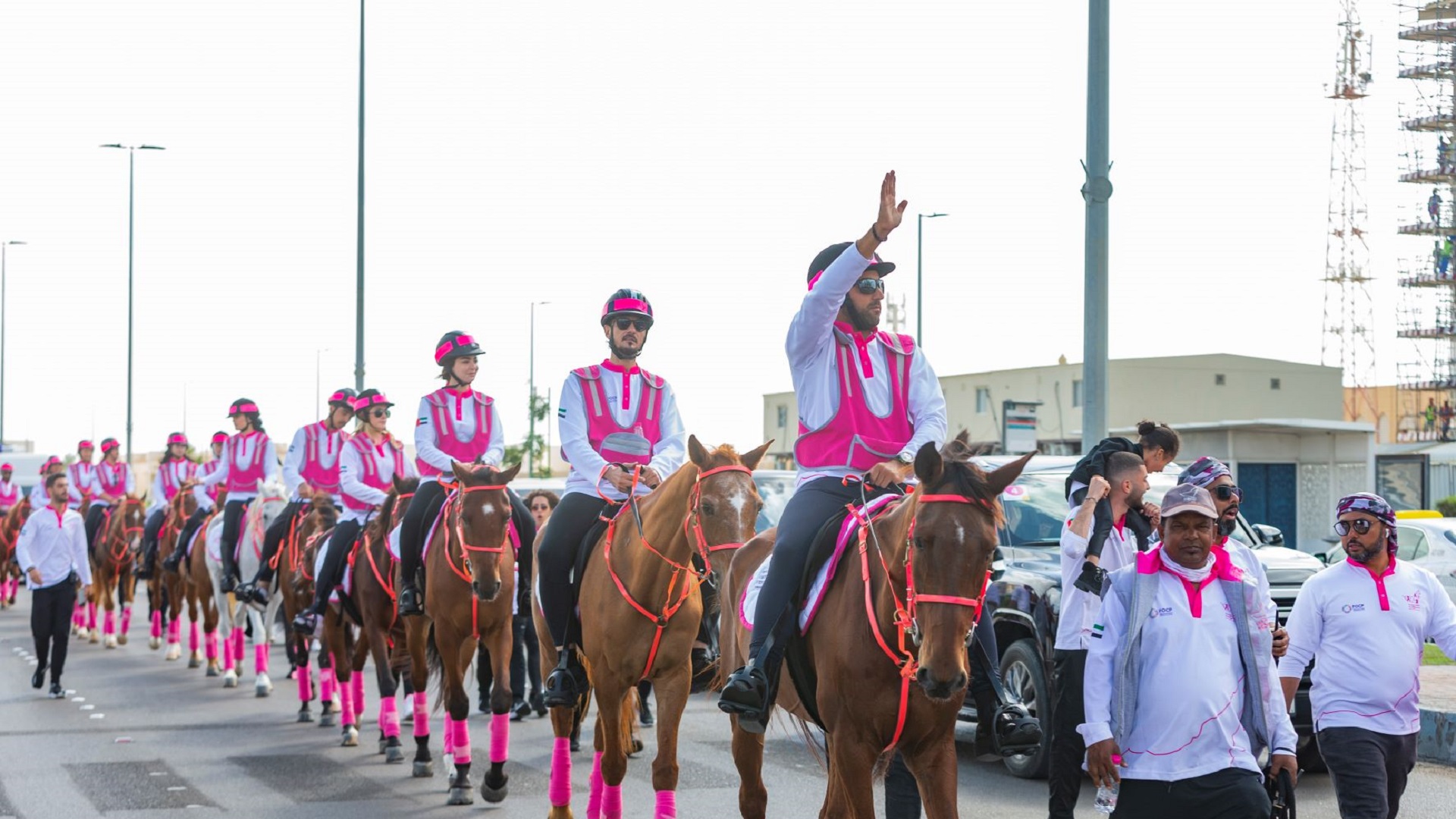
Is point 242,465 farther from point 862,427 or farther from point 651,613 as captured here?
point 862,427

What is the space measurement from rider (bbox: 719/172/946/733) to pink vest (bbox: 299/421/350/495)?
9.90m

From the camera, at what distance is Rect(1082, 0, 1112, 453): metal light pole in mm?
12969

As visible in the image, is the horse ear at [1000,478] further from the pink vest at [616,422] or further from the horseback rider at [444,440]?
the horseback rider at [444,440]

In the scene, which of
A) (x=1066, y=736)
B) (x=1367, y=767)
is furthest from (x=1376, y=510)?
(x=1066, y=736)

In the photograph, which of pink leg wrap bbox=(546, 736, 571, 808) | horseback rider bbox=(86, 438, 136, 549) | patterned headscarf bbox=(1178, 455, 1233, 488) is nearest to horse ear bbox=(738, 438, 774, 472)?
pink leg wrap bbox=(546, 736, 571, 808)

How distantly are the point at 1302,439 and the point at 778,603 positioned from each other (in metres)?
26.4

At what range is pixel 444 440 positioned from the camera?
39.0 feet

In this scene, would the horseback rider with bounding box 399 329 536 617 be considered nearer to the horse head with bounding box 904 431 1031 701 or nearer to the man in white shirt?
the man in white shirt

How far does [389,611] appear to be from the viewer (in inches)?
509

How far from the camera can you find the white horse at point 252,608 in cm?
1706

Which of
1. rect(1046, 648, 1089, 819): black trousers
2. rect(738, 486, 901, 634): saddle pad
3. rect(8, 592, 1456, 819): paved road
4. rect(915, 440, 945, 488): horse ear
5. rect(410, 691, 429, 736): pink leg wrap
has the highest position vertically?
rect(915, 440, 945, 488): horse ear

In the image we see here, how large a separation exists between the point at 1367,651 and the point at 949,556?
2.46 metres

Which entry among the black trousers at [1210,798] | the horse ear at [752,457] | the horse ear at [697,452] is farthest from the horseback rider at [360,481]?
the black trousers at [1210,798]

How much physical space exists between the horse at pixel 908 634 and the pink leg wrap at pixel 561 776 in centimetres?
243
